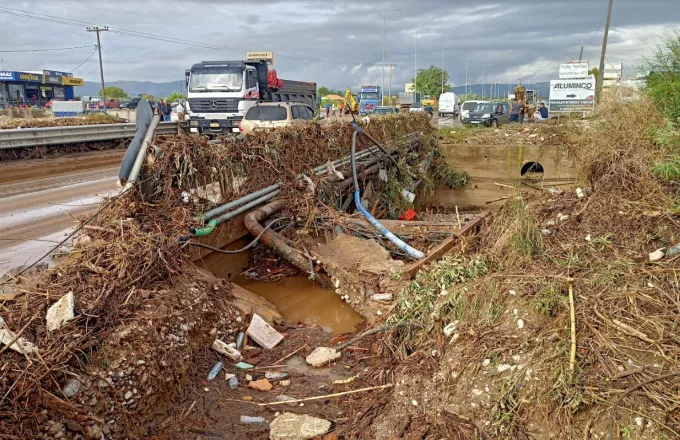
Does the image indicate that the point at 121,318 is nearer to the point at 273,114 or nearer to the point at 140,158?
the point at 140,158

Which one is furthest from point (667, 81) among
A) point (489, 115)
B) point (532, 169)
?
point (489, 115)

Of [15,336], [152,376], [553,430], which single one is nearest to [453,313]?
[553,430]

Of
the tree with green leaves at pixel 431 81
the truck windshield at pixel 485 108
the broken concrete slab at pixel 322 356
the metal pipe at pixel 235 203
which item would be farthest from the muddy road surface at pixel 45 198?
the tree with green leaves at pixel 431 81

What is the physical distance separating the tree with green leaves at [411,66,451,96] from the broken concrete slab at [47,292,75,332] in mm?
93981

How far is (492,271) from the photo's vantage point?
5688mm

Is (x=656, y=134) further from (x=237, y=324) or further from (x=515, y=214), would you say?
(x=237, y=324)

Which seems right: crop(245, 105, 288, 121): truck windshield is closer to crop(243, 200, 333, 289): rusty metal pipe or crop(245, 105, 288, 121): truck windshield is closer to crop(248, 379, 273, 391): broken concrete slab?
crop(243, 200, 333, 289): rusty metal pipe

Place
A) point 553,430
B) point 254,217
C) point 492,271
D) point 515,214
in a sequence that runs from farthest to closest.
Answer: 1. point 254,217
2. point 515,214
3. point 492,271
4. point 553,430

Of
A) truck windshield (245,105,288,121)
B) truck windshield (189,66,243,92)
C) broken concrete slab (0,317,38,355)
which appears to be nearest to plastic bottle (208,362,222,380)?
broken concrete slab (0,317,38,355)

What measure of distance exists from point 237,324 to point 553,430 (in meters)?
3.46

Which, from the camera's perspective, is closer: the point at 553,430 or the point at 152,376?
the point at 553,430

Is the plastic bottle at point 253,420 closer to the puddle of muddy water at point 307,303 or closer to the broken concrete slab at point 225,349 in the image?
the broken concrete slab at point 225,349

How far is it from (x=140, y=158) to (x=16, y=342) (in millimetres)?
2897

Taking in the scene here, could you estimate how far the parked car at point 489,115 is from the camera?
3070cm
